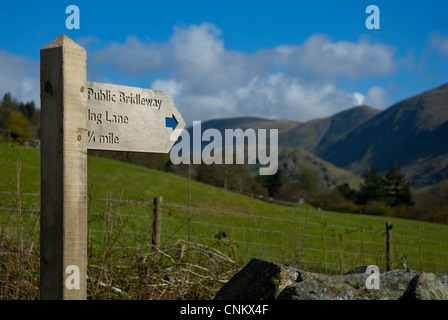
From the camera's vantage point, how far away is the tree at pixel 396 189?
51.2 metres

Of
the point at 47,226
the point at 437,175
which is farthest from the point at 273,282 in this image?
the point at 437,175

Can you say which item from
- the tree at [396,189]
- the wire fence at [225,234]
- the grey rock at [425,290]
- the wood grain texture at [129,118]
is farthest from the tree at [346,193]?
the wood grain texture at [129,118]

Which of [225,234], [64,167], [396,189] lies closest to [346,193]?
[396,189]

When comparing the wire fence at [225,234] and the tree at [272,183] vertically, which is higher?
the tree at [272,183]

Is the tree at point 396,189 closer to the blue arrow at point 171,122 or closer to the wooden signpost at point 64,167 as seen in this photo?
the blue arrow at point 171,122

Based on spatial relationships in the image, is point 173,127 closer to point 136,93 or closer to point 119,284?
point 136,93

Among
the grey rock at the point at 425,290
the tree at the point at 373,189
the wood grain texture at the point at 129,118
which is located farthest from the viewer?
the tree at the point at 373,189

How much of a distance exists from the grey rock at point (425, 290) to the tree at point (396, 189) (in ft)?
165

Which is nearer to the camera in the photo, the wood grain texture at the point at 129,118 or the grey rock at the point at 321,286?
the grey rock at the point at 321,286

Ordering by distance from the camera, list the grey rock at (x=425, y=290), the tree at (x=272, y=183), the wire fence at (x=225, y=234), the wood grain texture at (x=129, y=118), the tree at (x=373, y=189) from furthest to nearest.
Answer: the tree at (x=373, y=189) < the tree at (x=272, y=183) < the wire fence at (x=225, y=234) < the wood grain texture at (x=129, y=118) < the grey rock at (x=425, y=290)

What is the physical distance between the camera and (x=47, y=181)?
266cm

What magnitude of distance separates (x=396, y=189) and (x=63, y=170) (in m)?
54.4
